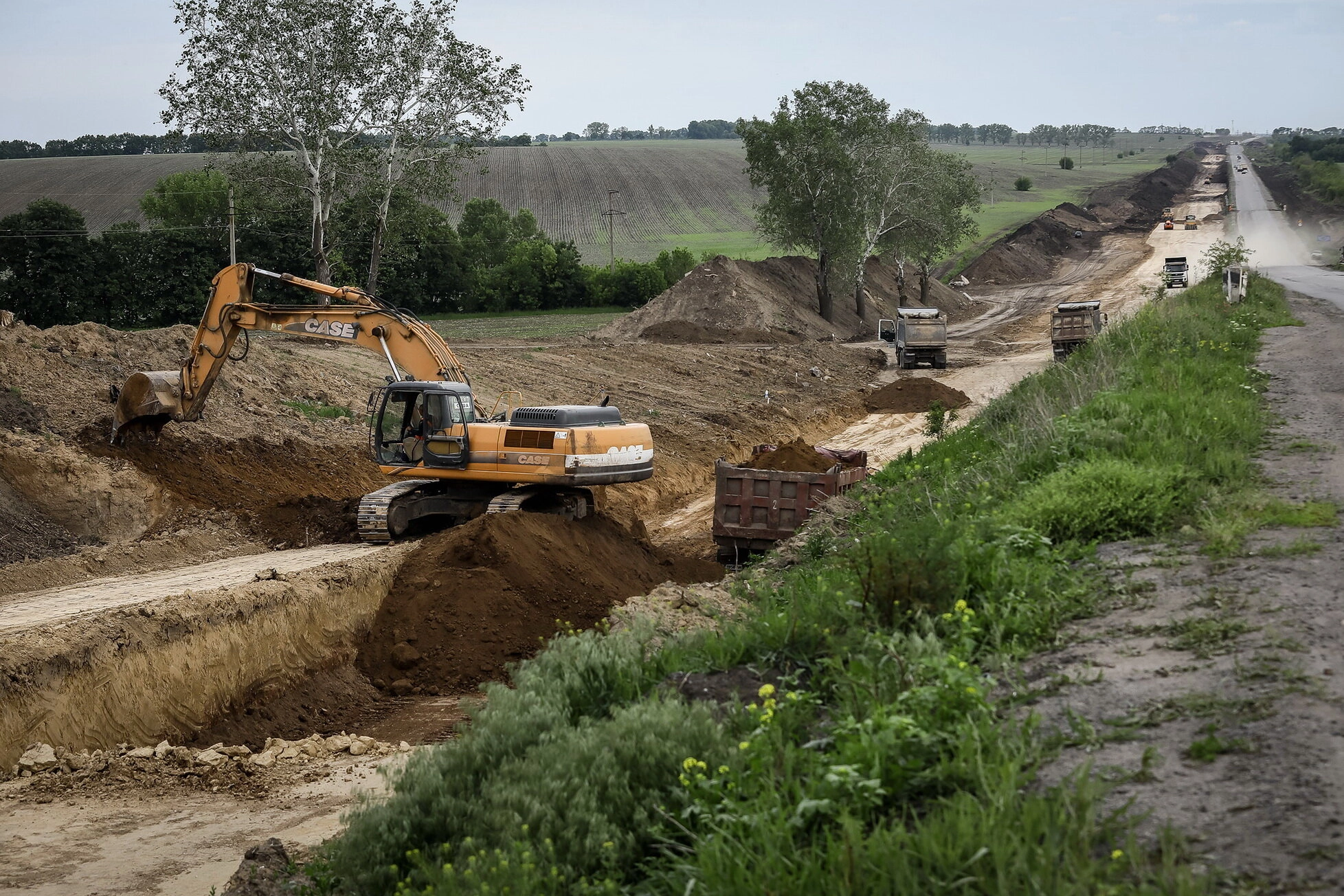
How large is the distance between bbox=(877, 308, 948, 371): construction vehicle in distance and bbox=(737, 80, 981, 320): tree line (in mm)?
10075

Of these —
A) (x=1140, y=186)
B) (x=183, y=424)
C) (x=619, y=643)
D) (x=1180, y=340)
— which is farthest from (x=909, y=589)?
(x=1140, y=186)

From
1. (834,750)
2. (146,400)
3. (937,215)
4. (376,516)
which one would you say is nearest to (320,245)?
(146,400)

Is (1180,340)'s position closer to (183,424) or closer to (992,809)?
(992,809)

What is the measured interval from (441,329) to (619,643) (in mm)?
46074

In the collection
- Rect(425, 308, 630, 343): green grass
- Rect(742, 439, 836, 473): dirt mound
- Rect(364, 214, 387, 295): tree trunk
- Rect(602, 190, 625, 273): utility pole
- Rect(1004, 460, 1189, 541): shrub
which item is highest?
Rect(602, 190, 625, 273): utility pole

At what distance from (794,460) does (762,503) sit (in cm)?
266

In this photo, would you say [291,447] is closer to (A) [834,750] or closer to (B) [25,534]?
(B) [25,534]

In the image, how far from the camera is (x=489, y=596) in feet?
49.9

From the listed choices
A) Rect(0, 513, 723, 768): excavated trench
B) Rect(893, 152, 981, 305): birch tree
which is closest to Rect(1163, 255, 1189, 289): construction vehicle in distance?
Rect(893, 152, 981, 305): birch tree

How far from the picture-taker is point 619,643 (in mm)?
8547

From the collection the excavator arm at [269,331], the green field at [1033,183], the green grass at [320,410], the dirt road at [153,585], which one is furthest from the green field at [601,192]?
the dirt road at [153,585]

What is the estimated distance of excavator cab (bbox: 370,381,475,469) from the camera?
1733 cm

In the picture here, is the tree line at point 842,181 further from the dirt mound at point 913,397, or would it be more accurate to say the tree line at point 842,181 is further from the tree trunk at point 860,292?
the dirt mound at point 913,397

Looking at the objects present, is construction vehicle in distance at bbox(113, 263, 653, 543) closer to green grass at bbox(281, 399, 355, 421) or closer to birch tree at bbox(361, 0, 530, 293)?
green grass at bbox(281, 399, 355, 421)
